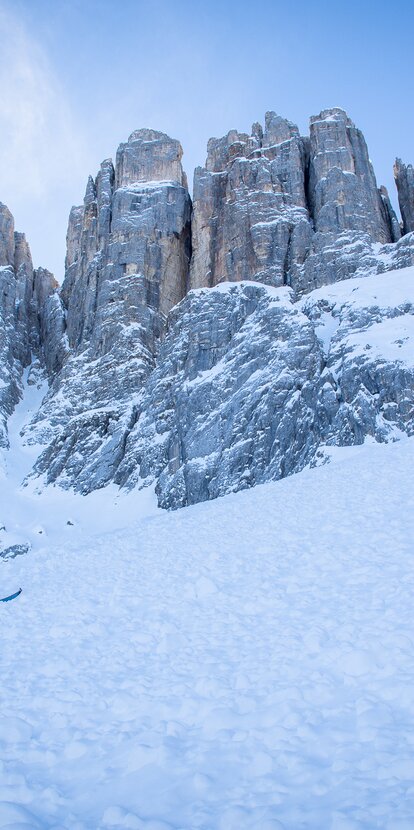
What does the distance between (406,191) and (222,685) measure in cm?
7336

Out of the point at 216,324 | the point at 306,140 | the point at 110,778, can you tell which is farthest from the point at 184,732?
the point at 306,140

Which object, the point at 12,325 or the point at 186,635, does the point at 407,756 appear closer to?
the point at 186,635

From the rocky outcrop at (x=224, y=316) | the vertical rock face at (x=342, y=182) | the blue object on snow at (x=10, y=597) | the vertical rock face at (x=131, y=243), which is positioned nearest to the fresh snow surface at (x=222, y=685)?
the blue object on snow at (x=10, y=597)

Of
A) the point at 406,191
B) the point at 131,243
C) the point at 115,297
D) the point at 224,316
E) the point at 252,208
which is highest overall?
the point at 131,243

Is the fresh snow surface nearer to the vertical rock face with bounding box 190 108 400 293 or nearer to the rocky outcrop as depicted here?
the rocky outcrop

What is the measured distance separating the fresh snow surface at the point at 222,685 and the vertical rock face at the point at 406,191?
201 ft

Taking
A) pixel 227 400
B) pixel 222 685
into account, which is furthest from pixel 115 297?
pixel 222 685

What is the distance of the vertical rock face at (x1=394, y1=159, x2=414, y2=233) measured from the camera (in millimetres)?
64562

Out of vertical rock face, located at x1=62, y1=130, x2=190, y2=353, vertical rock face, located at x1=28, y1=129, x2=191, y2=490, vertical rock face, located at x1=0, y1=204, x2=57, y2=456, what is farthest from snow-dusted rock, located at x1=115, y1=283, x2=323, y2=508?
vertical rock face, located at x1=0, y1=204, x2=57, y2=456

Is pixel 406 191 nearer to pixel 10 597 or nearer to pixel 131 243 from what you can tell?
pixel 131 243

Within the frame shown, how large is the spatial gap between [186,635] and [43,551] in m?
11.4

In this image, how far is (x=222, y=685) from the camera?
620 centimetres

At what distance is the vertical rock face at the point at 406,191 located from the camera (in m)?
64.6

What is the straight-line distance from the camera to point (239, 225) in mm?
63844
